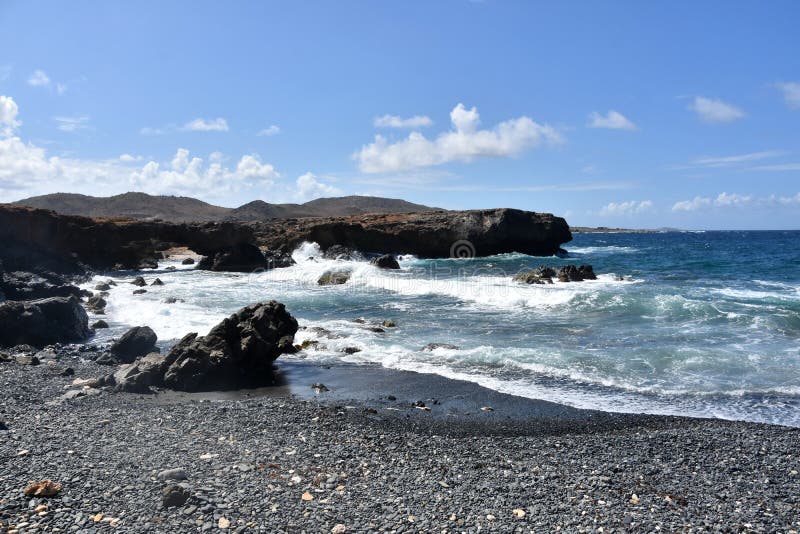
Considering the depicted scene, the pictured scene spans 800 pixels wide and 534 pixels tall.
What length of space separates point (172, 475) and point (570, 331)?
606 inches

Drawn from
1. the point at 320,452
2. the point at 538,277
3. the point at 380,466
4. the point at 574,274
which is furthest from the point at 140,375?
the point at 574,274

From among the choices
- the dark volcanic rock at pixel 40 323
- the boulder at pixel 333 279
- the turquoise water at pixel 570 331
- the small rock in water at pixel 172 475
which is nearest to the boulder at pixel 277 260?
the turquoise water at pixel 570 331

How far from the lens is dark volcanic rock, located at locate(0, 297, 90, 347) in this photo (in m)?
16.5

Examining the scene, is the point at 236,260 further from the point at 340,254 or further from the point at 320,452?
the point at 320,452

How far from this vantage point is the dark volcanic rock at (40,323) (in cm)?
1645

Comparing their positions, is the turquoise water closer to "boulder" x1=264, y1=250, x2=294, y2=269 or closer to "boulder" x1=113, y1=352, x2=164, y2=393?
"boulder" x1=113, y1=352, x2=164, y2=393

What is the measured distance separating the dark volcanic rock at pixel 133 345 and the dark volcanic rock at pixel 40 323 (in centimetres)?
338

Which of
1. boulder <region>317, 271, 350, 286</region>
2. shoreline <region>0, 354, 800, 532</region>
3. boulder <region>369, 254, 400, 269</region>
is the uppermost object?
boulder <region>369, 254, 400, 269</region>

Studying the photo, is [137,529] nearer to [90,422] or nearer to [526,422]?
[90,422]

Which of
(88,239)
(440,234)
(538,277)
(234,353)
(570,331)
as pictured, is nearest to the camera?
(234,353)

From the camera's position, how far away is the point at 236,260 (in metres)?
45.5

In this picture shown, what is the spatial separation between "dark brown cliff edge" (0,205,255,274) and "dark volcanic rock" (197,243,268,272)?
0.66 meters

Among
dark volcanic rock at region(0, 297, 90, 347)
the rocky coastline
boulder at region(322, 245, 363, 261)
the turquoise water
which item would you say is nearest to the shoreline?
the rocky coastline

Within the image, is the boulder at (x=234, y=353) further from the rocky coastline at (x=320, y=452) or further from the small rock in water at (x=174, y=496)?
the small rock in water at (x=174, y=496)
